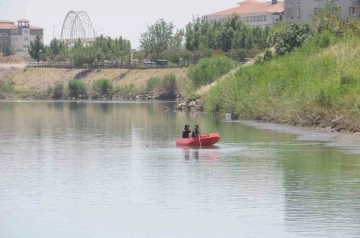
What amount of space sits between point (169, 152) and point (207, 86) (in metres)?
49.5

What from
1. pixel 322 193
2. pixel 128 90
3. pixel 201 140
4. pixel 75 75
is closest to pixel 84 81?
pixel 75 75

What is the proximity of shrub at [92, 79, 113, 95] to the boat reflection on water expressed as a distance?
9992 centimetres

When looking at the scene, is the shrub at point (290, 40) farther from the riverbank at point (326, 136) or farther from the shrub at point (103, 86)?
the shrub at point (103, 86)

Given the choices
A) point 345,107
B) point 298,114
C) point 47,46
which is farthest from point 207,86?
point 47,46

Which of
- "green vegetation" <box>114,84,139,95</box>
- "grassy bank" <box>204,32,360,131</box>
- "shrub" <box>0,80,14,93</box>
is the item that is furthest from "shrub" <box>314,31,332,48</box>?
"shrub" <box>0,80,14,93</box>

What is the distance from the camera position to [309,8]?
12825cm

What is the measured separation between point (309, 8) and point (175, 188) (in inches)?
3666

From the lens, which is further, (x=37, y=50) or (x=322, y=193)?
(x=37, y=50)

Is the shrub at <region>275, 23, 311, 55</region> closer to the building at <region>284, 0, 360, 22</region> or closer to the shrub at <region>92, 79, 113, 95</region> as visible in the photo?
the building at <region>284, 0, 360, 22</region>

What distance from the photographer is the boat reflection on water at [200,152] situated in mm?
49469

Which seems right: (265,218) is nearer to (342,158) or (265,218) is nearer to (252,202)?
(252,202)

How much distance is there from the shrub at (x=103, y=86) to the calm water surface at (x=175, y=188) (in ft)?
299

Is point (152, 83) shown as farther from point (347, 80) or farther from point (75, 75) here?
point (347, 80)

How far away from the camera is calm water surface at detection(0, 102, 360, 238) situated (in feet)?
101
